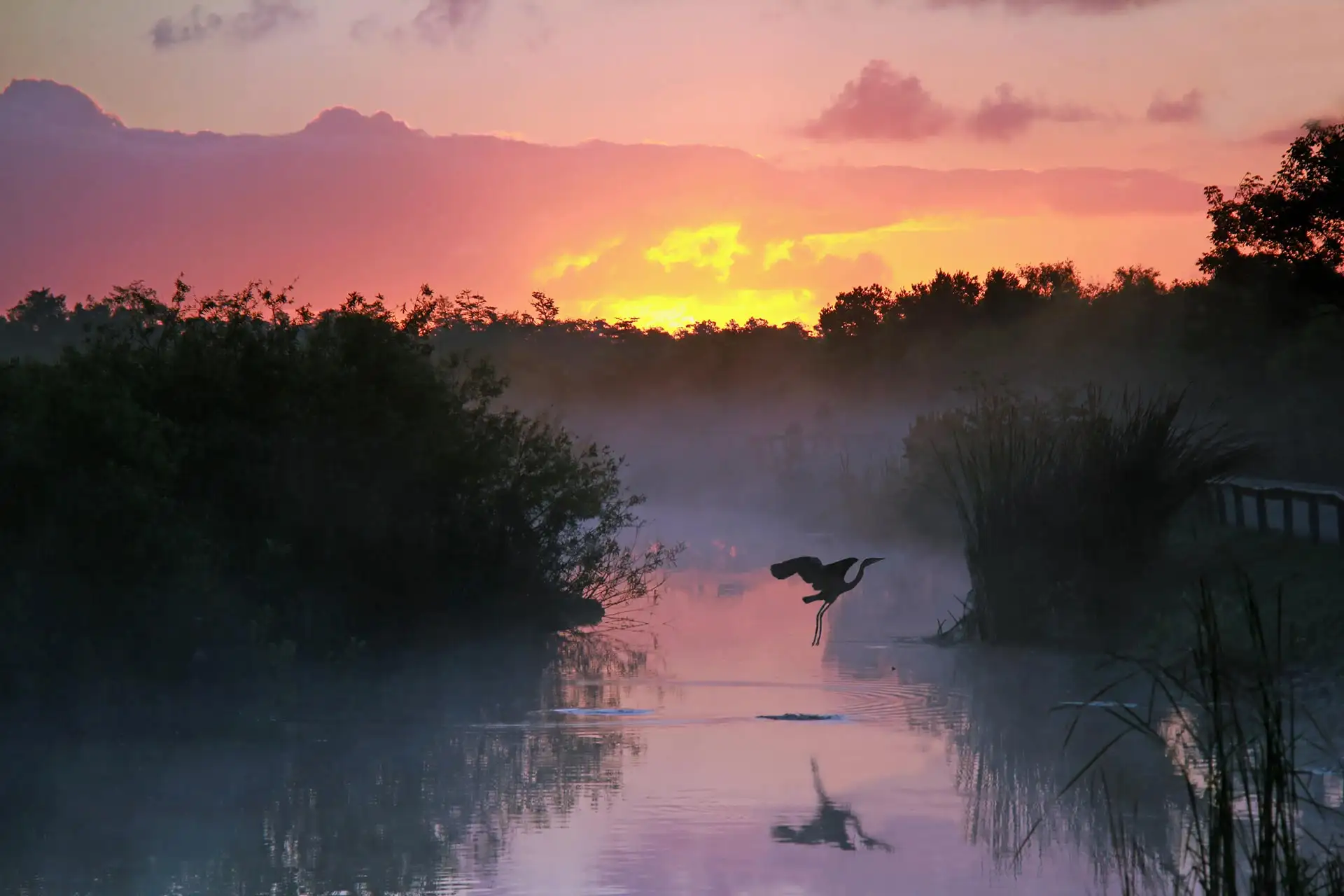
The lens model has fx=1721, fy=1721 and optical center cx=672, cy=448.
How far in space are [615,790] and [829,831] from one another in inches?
67.6

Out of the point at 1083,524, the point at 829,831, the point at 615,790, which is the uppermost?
the point at 1083,524

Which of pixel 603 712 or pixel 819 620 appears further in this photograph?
pixel 819 620

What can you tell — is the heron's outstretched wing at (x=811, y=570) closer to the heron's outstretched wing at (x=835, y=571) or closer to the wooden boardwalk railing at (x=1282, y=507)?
the heron's outstretched wing at (x=835, y=571)

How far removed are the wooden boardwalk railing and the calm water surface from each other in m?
4.08

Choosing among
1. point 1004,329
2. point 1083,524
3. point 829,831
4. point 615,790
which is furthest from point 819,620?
point 1004,329

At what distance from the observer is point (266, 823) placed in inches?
410

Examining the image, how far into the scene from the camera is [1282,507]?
74.3ft

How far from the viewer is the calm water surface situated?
907 centimetres

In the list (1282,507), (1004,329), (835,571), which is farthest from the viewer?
(1004,329)

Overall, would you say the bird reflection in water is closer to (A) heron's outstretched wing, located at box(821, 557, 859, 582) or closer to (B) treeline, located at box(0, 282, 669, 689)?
(A) heron's outstretched wing, located at box(821, 557, 859, 582)

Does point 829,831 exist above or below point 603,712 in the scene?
below

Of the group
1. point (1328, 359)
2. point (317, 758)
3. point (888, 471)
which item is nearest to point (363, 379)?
point (317, 758)

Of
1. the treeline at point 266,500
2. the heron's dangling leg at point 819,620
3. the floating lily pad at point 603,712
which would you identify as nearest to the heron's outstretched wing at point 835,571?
the heron's dangling leg at point 819,620

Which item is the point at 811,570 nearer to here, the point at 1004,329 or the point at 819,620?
the point at 819,620
